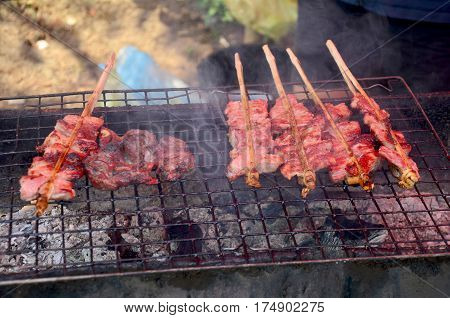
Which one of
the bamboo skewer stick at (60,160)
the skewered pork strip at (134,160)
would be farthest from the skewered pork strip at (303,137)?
the bamboo skewer stick at (60,160)

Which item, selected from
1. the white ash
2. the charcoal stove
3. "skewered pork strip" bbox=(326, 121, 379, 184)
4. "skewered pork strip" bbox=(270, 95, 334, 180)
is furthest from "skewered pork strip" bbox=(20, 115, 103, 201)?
"skewered pork strip" bbox=(326, 121, 379, 184)

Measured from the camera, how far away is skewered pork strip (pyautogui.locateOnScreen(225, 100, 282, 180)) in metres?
3.57

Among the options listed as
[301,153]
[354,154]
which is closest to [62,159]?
[301,153]

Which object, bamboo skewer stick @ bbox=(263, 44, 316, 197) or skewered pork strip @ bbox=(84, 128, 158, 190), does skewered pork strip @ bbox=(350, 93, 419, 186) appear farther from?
skewered pork strip @ bbox=(84, 128, 158, 190)

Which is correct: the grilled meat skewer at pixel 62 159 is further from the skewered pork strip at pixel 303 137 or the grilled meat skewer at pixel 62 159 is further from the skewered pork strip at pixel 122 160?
the skewered pork strip at pixel 303 137

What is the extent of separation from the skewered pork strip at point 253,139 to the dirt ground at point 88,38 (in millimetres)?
2738

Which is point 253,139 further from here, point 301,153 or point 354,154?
point 354,154

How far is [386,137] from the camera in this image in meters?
3.76

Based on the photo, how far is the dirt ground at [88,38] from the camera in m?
6.21

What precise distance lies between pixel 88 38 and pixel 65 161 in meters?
3.83

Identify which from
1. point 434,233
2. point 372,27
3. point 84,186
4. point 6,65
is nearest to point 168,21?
point 6,65

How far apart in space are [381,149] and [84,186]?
244 centimetres
